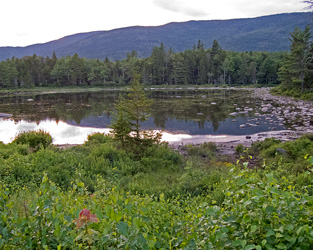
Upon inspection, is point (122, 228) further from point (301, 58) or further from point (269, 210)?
point (301, 58)

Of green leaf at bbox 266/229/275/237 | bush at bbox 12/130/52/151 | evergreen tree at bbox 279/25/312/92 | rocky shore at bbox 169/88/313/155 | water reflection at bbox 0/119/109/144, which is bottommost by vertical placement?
rocky shore at bbox 169/88/313/155

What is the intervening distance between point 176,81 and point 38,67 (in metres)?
47.4

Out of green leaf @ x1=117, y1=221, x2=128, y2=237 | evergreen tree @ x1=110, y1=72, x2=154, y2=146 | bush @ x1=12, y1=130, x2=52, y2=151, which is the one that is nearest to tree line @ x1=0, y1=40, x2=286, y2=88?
bush @ x1=12, y1=130, x2=52, y2=151

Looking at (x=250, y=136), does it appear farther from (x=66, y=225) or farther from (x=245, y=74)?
(x=245, y=74)

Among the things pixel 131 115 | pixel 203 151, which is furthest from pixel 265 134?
pixel 131 115

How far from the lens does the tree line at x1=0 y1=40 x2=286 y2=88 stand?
303 feet

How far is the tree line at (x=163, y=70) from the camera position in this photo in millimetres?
92500

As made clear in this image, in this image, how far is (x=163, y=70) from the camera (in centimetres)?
9944

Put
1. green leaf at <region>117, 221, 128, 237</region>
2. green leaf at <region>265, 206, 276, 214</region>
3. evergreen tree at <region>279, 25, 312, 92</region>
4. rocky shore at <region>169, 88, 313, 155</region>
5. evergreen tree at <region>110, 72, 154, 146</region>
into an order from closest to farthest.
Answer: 1. green leaf at <region>117, 221, 128, 237</region>
2. green leaf at <region>265, 206, 276, 214</region>
3. evergreen tree at <region>110, 72, 154, 146</region>
4. rocky shore at <region>169, 88, 313, 155</region>
5. evergreen tree at <region>279, 25, 312, 92</region>

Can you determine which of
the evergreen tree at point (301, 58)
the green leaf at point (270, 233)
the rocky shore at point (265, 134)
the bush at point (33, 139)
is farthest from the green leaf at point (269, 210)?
the evergreen tree at point (301, 58)

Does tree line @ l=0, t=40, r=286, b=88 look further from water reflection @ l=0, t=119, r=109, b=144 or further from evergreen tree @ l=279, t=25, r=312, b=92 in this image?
water reflection @ l=0, t=119, r=109, b=144

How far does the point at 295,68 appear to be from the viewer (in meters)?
47.4

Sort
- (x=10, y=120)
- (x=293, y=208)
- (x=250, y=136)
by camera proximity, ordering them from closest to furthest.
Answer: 1. (x=293, y=208)
2. (x=250, y=136)
3. (x=10, y=120)

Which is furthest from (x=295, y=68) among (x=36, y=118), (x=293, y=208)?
(x=293, y=208)
